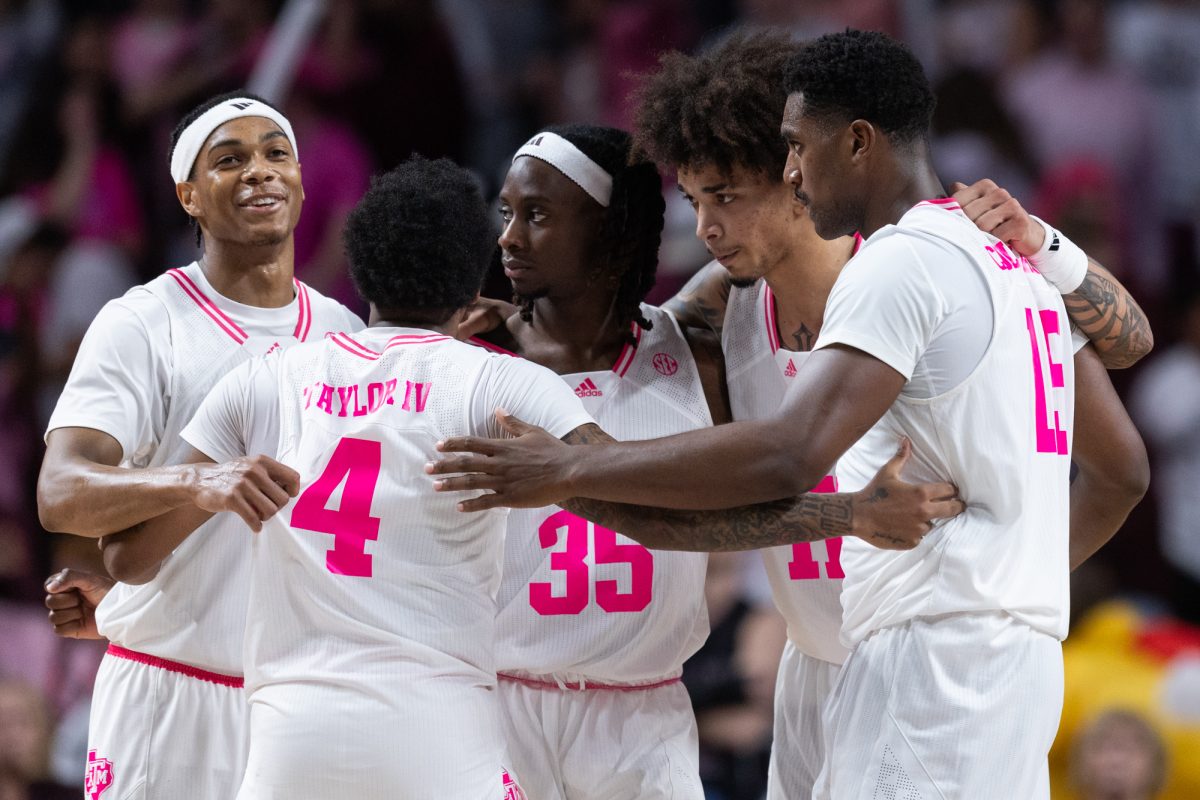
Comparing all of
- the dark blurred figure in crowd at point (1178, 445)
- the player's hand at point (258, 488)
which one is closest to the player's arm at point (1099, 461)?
the player's hand at point (258, 488)

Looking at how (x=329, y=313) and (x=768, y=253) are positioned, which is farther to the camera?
(x=329, y=313)

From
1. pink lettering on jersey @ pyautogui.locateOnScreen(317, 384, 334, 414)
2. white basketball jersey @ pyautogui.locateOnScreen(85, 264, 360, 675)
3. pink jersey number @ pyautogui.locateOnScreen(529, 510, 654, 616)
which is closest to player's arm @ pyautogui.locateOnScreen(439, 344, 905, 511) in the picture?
pink lettering on jersey @ pyautogui.locateOnScreen(317, 384, 334, 414)

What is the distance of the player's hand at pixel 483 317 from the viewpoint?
14.7 feet

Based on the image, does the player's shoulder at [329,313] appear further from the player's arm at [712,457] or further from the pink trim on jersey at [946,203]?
the pink trim on jersey at [946,203]

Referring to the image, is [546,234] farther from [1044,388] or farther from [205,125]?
[1044,388]

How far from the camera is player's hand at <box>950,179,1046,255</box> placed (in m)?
3.45

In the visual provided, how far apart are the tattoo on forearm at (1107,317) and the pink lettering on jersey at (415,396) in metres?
1.63

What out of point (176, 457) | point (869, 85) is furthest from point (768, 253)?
point (176, 457)

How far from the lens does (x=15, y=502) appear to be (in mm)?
8547

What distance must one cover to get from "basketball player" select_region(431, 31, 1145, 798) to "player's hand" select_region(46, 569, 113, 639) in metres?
1.65

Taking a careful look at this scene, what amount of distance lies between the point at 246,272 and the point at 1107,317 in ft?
7.86

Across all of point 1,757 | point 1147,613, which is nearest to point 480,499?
point 1,757

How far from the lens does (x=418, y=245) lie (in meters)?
3.38

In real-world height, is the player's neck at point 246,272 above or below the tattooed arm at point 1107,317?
above
